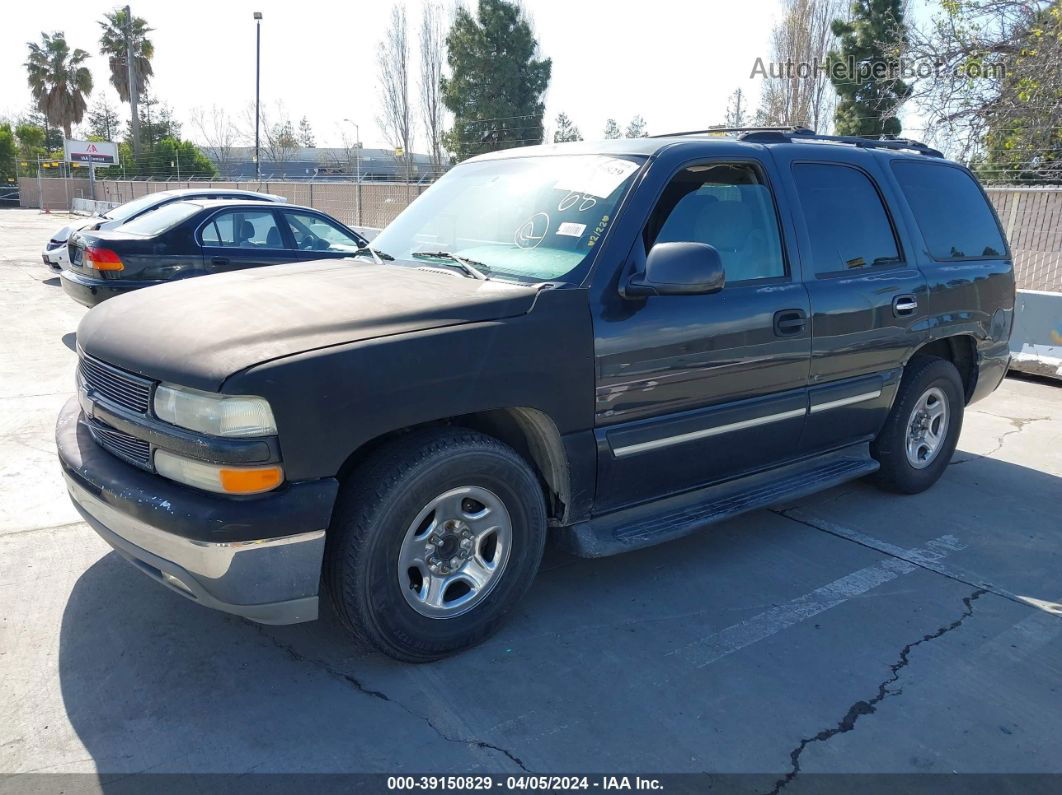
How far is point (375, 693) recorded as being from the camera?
297 cm

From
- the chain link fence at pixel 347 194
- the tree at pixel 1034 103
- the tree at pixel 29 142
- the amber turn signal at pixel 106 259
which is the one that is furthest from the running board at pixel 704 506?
the tree at pixel 29 142

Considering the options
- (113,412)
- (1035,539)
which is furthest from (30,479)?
(1035,539)

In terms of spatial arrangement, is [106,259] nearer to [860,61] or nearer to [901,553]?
[901,553]

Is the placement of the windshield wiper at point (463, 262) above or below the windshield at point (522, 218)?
below

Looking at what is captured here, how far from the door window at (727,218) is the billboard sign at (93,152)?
4862 centimetres

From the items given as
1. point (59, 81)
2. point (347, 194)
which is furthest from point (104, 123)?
point (347, 194)

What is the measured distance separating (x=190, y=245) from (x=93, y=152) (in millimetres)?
44000

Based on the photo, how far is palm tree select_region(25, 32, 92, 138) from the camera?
56562mm

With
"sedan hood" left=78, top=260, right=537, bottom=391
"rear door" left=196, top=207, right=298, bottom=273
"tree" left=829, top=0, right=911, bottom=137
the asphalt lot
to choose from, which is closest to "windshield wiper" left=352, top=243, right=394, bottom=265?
"sedan hood" left=78, top=260, right=537, bottom=391

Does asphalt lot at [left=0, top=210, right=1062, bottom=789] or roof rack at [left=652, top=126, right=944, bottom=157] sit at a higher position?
roof rack at [left=652, top=126, right=944, bottom=157]

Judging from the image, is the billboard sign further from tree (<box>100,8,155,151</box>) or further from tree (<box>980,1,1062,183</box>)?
tree (<box>980,1,1062,183</box>)

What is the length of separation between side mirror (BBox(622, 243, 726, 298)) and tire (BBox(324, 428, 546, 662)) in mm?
873

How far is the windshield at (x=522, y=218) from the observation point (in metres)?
3.48

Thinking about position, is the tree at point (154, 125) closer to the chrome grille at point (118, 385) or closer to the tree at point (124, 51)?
the tree at point (124, 51)
